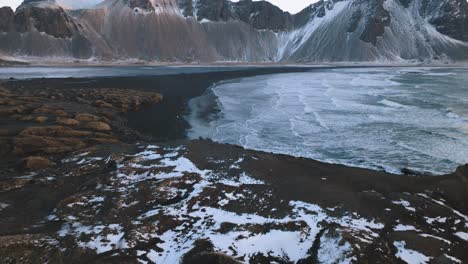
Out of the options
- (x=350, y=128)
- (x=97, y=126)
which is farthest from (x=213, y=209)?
(x=350, y=128)

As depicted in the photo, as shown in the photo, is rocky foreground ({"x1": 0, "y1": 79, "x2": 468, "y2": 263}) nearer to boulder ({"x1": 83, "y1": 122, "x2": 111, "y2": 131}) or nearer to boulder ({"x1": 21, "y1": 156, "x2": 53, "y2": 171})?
boulder ({"x1": 21, "y1": 156, "x2": 53, "y2": 171})

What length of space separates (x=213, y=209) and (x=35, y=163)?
931 centimetres

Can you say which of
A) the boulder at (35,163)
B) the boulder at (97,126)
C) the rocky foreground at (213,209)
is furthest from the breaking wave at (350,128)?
the boulder at (35,163)

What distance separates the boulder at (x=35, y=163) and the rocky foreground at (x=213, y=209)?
0.04 metres

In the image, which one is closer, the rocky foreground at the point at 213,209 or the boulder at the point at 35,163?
the rocky foreground at the point at 213,209

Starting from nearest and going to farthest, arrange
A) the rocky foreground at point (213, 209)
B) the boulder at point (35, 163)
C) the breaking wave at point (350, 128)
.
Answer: the rocky foreground at point (213, 209) < the boulder at point (35, 163) < the breaking wave at point (350, 128)

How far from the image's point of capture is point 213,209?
41.9 ft

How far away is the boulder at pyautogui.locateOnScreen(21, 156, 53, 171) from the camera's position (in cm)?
1695

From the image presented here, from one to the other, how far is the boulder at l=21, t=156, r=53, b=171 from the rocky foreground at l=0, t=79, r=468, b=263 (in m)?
0.04

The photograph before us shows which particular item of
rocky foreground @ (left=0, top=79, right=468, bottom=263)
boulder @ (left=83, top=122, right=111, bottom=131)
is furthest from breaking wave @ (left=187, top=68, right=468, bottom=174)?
boulder @ (left=83, top=122, right=111, bottom=131)

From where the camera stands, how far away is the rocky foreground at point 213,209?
10.1 m

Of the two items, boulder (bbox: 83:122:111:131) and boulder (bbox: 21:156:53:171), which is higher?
boulder (bbox: 21:156:53:171)

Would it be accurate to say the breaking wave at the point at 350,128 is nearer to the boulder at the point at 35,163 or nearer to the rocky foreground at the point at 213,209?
the rocky foreground at the point at 213,209

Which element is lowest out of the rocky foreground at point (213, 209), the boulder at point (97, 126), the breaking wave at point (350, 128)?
the breaking wave at point (350, 128)
